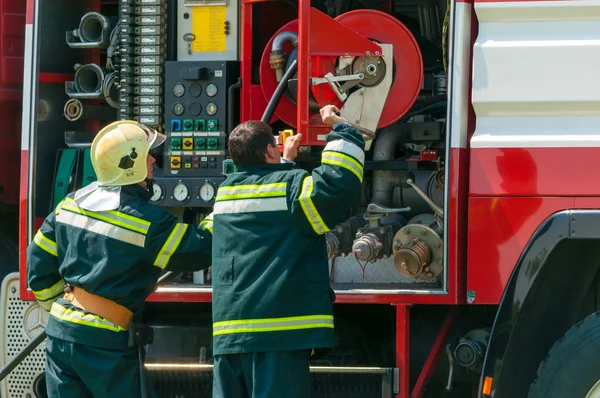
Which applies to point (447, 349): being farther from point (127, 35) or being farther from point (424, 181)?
point (127, 35)

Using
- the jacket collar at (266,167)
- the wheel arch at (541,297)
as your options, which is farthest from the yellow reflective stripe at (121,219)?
the wheel arch at (541,297)

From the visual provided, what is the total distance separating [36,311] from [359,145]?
1940 millimetres

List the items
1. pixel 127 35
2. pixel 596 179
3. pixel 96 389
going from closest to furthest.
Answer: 1. pixel 596 179
2. pixel 96 389
3. pixel 127 35

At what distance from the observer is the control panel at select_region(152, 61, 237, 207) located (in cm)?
483

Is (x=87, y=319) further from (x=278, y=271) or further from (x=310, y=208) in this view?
(x=310, y=208)

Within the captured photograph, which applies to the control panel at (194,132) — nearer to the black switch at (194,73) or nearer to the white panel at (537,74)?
the black switch at (194,73)

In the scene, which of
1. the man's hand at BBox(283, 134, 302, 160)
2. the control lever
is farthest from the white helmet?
the control lever

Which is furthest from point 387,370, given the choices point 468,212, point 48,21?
point 48,21

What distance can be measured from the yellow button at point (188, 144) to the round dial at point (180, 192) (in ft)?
0.53

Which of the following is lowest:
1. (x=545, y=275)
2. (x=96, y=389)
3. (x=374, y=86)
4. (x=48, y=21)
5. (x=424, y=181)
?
(x=96, y=389)

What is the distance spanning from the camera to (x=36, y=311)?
5051 mm

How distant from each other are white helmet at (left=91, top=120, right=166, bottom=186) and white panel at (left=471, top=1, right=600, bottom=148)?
135 centimetres

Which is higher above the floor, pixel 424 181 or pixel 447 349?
pixel 424 181

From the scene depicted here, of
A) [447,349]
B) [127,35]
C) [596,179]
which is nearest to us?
[596,179]
